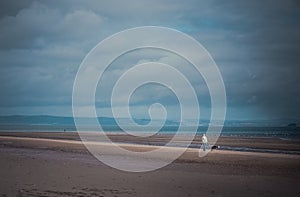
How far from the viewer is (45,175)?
1678 centimetres

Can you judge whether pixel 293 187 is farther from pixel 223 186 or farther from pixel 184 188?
pixel 184 188

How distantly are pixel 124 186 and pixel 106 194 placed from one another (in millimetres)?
1902

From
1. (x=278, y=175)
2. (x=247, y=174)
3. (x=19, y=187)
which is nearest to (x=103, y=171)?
(x=19, y=187)

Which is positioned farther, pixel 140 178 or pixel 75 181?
pixel 140 178

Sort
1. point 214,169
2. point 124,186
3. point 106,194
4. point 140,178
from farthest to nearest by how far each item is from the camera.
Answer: point 214,169 → point 140,178 → point 124,186 → point 106,194

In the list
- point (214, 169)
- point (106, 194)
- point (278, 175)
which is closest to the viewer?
point (106, 194)

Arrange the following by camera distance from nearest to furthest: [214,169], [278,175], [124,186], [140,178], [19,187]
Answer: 1. [19,187]
2. [124,186]
3. [140,178]
4. [278,175]
5. [214,169]

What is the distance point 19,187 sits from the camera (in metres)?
13.5

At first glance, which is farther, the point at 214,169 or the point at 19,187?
the point at 214,169

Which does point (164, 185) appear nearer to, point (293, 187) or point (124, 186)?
point (124, 186)

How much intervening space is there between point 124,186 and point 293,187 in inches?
276

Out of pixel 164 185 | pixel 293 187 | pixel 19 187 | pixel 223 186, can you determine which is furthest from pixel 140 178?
pixel 293 187

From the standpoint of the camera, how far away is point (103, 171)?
1877 centimetres

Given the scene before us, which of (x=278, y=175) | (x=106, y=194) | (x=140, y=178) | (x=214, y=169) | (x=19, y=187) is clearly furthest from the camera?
(x=214, y=169)
